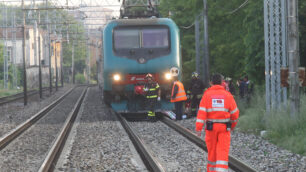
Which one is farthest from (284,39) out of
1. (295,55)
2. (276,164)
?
(276,164)

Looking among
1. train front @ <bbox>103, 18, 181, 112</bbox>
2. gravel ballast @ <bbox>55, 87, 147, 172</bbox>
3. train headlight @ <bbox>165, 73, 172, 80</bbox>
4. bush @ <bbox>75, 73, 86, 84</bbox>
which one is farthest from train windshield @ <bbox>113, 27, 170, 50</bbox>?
bush @ <bbox>75, 73, 86, 84</bbox>

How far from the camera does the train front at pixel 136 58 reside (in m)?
16.8

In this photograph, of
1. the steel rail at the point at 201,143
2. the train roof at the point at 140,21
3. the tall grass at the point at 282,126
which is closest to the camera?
the steel rail at the point at 201,143

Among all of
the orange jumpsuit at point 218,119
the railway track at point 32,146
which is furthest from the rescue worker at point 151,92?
the orange jumpsuit at point 218,119

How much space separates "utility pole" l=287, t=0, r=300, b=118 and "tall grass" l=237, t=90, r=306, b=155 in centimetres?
35

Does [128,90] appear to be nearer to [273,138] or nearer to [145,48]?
[145,48]

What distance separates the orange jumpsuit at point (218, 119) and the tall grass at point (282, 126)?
3.50 metres

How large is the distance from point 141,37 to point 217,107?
10.7 meters

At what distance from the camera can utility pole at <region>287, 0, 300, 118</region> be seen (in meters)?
12.1

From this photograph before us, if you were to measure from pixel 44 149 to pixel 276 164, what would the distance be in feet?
17.6

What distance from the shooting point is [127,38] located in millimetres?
17125

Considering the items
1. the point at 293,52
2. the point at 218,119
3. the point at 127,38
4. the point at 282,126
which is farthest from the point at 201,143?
the point at 127,38

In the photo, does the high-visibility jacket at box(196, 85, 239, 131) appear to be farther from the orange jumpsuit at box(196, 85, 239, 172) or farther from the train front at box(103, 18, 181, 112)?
the train front at box(103, 18, 181, 112)

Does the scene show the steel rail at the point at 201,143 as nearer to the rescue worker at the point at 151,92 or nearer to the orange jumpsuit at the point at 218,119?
the rescue worker at the point at 151,92
